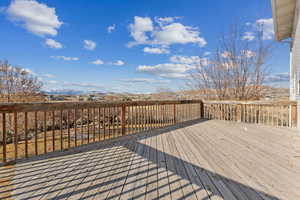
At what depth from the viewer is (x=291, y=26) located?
20.3 feet

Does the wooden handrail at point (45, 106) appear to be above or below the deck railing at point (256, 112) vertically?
above

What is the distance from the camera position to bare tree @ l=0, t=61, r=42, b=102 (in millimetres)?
5395

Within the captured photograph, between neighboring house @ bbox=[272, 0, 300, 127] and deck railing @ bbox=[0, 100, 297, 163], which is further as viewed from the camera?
neighboring house @ bbox=[272, 0, 300, 127]

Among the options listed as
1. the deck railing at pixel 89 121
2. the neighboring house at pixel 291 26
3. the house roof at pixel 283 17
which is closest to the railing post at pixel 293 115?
the neighboring house at pixel 291 26

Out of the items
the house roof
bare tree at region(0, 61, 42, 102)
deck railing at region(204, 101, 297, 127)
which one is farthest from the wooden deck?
the house roof

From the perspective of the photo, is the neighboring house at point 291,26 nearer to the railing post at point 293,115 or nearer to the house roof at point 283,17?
the house roof at point 283,17

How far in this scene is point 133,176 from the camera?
186cm

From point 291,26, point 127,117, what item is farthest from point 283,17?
point 127,117

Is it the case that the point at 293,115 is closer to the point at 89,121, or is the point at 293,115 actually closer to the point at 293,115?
the point at 293,115

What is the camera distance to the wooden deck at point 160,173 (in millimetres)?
1505

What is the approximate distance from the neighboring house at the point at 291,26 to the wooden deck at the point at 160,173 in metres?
3.08

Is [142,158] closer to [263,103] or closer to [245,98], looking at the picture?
[263,103]

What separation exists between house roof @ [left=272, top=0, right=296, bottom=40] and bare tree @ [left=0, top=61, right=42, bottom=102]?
9339mm

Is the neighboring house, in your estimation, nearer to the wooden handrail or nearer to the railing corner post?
the railing corner post
